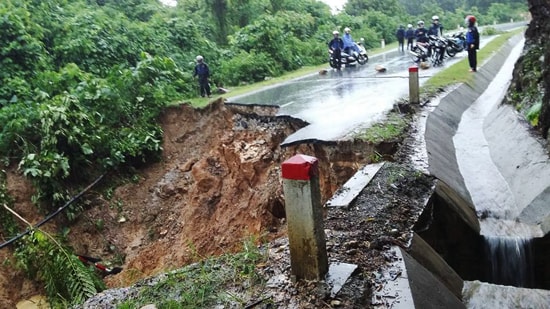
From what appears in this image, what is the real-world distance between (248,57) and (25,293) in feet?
38.4

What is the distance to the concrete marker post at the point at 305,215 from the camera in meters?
3.19

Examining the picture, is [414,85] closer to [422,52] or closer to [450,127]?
[450,127]

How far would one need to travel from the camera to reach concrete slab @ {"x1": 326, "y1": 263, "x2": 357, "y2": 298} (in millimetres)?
3373

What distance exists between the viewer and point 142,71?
12.2 meters

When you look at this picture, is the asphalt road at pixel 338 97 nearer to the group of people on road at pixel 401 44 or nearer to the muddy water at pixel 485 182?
the group of people on road at pixel 401 44

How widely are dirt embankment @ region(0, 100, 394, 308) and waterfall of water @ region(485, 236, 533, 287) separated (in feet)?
11.4

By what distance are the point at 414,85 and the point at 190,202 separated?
18.7ft

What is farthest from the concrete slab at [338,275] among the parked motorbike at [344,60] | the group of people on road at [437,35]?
the parked motorbike at [344,60]

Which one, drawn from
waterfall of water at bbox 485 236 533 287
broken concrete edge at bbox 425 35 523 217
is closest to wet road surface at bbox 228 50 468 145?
broken concrete edge at bbox 425 35 523 217

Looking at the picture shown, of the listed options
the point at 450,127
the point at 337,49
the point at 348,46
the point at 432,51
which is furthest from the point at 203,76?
the point at 432,51

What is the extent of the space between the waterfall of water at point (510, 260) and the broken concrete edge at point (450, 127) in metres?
0.96

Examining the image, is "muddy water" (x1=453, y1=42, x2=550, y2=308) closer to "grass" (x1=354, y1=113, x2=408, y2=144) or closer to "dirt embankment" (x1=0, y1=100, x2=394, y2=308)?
"grass" (x1=354, y1=113, x2=408, y2=144)

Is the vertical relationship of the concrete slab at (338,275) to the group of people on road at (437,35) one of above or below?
below

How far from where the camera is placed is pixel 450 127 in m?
9.43
